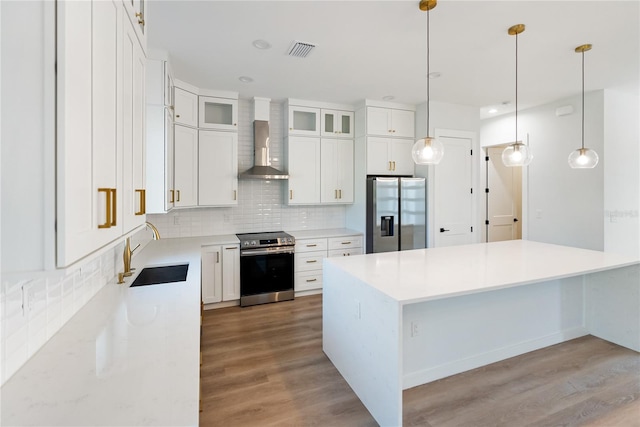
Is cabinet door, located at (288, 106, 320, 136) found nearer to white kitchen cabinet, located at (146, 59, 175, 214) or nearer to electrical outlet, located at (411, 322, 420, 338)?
white kitchen cabinet, located at (146, 59, 175, 214)

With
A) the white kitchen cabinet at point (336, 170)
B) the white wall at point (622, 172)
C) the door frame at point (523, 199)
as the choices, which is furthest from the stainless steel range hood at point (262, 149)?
the white wall at point (622, 172)

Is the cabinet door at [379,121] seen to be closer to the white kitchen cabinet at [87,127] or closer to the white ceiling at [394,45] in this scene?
the white ceiling at [394,45]

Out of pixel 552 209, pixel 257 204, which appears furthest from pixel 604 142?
pixel 257 204

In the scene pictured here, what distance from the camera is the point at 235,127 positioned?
4027mm

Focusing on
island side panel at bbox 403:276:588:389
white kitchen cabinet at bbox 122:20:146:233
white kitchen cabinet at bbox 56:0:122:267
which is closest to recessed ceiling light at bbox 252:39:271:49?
white kitchen cabinet at bbox 122:20:146:233

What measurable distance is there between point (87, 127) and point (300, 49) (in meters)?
2.38

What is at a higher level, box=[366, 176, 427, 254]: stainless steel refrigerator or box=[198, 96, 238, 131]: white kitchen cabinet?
box=[198, 96, 238, 131]: white kitchen cabinet

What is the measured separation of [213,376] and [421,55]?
3.36m

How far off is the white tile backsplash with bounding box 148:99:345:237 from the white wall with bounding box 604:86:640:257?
13.0ft

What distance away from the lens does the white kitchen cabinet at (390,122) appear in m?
4.41

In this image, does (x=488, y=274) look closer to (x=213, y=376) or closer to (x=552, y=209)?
(x=213, y=376)

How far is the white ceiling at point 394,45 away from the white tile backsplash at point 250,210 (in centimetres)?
54

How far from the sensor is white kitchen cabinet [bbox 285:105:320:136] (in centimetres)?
434

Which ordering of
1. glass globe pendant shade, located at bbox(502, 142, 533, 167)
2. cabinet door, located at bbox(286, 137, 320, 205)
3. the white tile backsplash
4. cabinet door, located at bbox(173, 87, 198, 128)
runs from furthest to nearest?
cabinet door, located at bbox(286, 137, 320, 205), the white tile backsplash, cabinet door, located at bbox(173, 87, 198, 128), glass globe pendant shade, located at bbox(502, 142, 533, 167)
